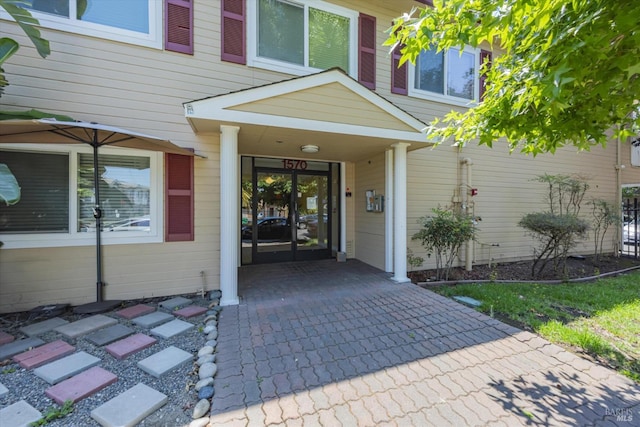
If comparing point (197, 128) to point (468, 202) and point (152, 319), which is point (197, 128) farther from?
point (468, 202)

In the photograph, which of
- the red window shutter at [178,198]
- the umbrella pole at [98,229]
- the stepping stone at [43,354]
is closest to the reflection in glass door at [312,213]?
the red window shutter at [178,198]

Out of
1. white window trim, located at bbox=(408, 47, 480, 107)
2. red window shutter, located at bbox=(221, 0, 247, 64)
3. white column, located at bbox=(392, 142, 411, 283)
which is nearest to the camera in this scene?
red window shutter, located at bbox=(221, 0, 247, 64)

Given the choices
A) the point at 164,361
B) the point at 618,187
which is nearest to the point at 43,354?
the point at 164,361

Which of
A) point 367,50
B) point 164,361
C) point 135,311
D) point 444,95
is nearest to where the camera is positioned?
point 164,361

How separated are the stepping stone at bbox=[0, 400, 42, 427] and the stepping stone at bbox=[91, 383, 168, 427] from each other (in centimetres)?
40

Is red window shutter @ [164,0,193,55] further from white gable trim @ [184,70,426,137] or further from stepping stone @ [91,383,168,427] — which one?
stepping stone @ [91,383,168,427]

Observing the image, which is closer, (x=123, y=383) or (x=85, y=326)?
(x=123, y=383)

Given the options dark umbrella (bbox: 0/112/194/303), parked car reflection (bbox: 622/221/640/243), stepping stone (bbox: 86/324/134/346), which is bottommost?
stepping stone (bbox: 86/324/134/346)

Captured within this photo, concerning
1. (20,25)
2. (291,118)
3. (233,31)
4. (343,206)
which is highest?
(233,31)

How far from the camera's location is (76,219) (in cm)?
429

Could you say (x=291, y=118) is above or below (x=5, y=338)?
above

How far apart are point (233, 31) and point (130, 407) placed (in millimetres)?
5622

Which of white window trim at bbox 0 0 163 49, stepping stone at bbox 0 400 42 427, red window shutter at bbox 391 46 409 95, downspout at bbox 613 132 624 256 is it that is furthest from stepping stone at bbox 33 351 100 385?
downspout at bbox 613 132 624 256

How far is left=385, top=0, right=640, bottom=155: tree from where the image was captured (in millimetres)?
1938
